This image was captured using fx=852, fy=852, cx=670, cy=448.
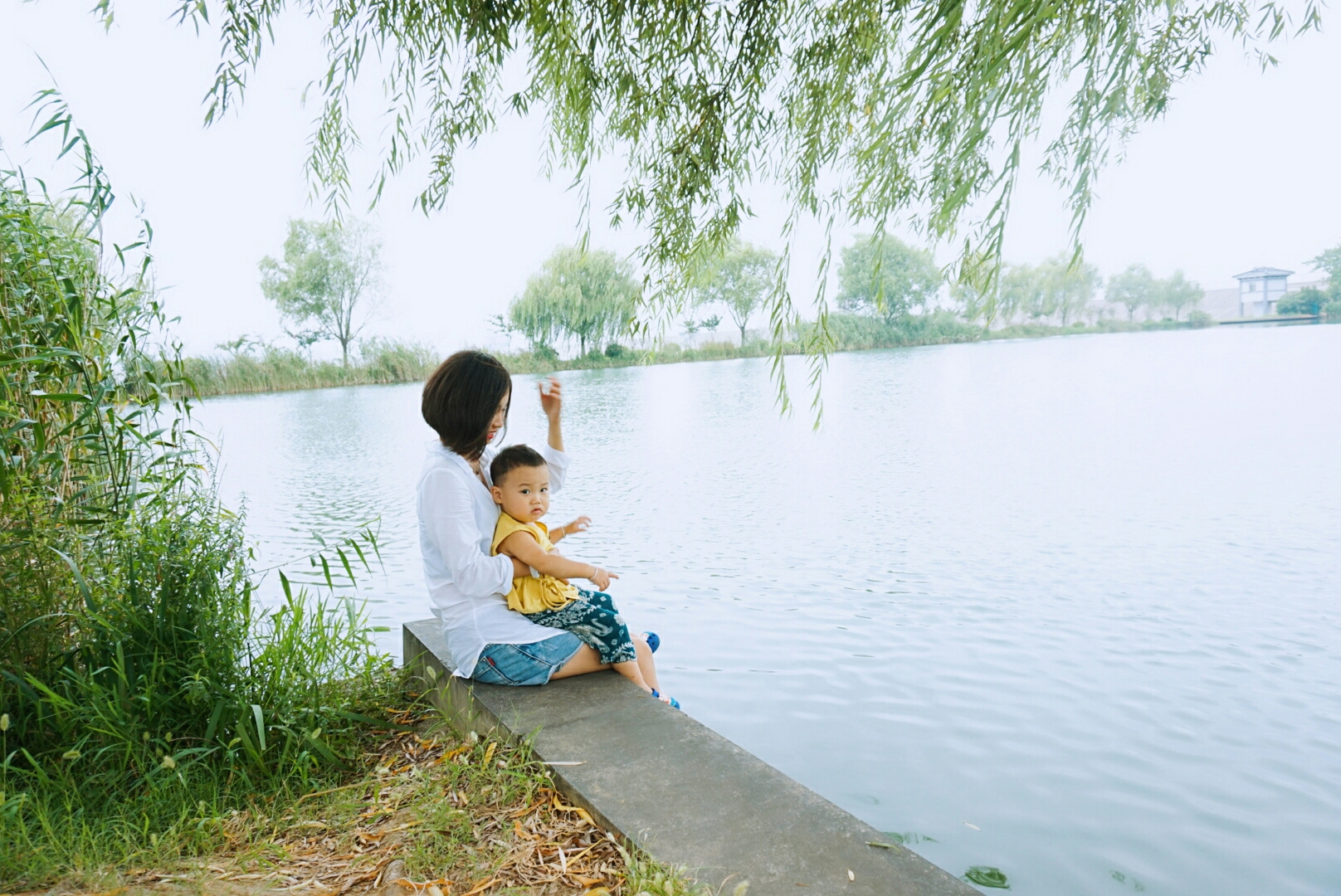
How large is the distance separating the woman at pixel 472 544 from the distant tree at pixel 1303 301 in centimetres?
905

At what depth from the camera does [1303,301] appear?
8.77 meters

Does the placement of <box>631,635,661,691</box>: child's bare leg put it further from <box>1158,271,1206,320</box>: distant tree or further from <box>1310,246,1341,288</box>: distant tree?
<box>1158,271,1206,320</box>: distant tree

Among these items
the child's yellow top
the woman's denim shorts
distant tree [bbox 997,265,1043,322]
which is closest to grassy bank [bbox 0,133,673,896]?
the woman's denim shorts

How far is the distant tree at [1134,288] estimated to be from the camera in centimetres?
1114

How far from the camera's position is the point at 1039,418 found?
9.97 m

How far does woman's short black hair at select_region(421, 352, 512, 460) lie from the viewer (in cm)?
222

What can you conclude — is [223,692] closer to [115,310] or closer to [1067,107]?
[115,310]

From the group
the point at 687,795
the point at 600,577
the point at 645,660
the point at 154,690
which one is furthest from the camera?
the point at 645,660

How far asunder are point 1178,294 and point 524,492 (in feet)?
38.0

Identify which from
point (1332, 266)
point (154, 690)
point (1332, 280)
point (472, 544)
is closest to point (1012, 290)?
point (472, 544)

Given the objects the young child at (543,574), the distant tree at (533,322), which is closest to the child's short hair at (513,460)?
the young child at (543,574)

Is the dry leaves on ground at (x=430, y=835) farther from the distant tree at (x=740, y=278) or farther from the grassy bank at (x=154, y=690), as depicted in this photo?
the distant tree at (x=740, y=278)

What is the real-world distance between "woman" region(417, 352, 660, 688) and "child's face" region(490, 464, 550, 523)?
0.07 metres

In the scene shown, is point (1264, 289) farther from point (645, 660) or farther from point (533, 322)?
point (533, 322)
